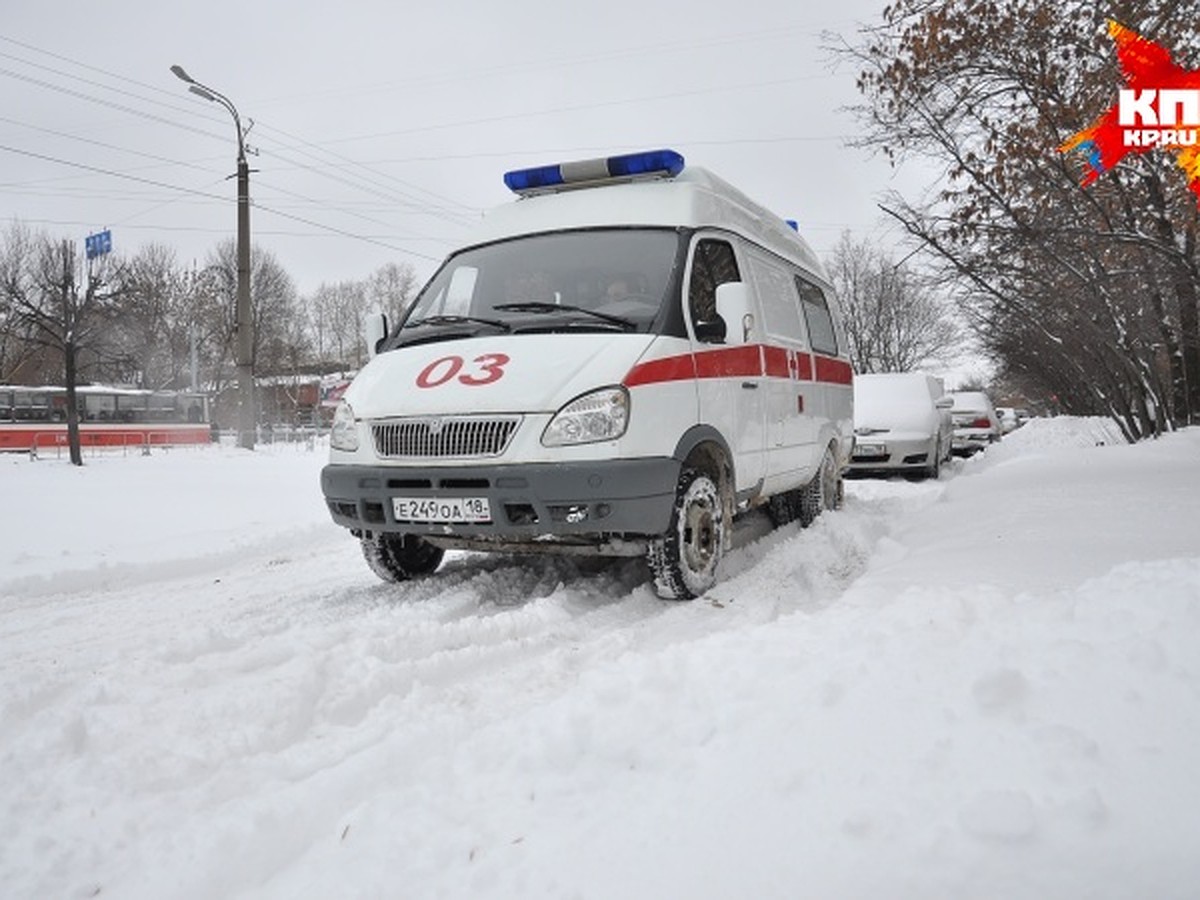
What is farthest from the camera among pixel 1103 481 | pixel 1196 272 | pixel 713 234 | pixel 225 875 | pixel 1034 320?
pixel 1034 320

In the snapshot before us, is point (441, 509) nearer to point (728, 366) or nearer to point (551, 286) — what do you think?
point (551, 286)

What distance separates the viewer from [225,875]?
6.05ft

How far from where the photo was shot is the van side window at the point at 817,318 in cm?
650

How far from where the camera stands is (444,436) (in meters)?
3.79

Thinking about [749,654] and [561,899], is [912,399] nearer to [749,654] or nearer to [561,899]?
[749,654]

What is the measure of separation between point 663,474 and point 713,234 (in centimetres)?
185

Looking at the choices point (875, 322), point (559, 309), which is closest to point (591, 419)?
point (559, 309)

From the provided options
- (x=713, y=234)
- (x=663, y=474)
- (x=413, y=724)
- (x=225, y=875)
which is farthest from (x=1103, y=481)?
(x=225, y=875)

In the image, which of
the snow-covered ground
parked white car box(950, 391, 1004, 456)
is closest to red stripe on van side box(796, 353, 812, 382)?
the snow-covered ground

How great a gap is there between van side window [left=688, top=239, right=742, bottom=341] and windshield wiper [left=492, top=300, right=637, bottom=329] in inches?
19.0

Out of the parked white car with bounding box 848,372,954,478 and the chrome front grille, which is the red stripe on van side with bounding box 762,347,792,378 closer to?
the chrome front grille

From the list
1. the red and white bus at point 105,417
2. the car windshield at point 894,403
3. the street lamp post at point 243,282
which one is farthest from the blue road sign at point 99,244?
the car windshield at point 894,403

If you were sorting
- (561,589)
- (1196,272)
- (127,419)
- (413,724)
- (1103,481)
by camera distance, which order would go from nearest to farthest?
(413,724)
(561,589)
(1103,481)
(1196,272)
(127,419)

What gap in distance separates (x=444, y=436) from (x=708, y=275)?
193 centimetres
